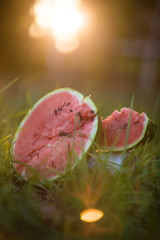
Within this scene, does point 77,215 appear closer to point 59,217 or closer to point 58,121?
point 59,217

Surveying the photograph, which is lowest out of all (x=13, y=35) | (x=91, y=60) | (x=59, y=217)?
(x=59, y=217)

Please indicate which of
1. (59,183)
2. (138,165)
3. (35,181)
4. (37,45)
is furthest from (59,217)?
(37,45)

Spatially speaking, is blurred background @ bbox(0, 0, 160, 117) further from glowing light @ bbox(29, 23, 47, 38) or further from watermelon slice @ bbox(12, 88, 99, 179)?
watermelon slice @ bbox(12, 88, 99, 179)

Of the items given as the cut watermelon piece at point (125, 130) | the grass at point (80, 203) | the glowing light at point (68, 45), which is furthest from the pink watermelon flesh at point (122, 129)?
the glowing light at point (68, 45)

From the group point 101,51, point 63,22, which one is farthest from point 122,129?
point 101,51

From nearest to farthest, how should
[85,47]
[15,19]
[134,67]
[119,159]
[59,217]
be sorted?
[59,217], [119,159], [15,19], [85,47], [134,67]

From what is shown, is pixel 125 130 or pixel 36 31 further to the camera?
pixel 36 31

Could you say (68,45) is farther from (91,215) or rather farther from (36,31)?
(91,215)
